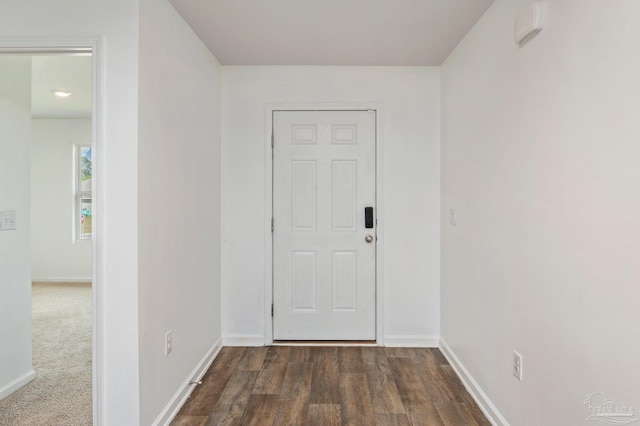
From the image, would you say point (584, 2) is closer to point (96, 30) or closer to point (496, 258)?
point (496, 258)

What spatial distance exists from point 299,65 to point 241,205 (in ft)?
4.24

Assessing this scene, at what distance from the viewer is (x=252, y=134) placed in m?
3.25

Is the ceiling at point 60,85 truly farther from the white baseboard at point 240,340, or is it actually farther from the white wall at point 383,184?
the white baseboard at point 240,340

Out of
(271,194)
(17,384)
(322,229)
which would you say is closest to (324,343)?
(322,229)

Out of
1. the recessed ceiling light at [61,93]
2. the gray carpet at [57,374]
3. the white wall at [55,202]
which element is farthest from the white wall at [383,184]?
the white wall at [55,202]

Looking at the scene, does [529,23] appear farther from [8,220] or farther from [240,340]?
[8,220]

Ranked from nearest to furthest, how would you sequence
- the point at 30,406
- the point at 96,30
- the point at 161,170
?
the point at 96,30 → the point at 161,170 → the point at 30,406

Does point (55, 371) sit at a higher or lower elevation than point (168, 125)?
lower

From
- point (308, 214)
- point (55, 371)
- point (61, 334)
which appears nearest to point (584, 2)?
point (308, 214)

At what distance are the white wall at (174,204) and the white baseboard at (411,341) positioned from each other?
1474 mm

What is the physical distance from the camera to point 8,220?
2.44 metres

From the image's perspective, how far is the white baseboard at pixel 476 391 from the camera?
205 centimetres

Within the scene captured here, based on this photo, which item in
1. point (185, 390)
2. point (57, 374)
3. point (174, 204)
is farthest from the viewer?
point (57, 374)

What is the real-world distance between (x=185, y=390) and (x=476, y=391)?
1813 millimetres
